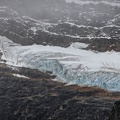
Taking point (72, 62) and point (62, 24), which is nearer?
point (72, 62)

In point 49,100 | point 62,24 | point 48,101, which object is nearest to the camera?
point 48,101

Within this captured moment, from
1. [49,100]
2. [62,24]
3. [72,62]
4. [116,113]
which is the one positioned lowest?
[49,100]

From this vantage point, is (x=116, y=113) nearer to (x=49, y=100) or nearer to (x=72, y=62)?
(x=49, y=100)

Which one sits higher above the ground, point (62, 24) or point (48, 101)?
point (62, 24)

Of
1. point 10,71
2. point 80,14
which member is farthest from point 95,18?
point 10,71

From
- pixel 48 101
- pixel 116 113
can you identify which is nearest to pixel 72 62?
pixel 48 101

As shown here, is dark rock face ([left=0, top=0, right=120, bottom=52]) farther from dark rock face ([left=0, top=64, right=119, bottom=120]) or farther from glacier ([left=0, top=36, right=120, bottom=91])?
dark rock face ([left=0, top=64, right=119, bottom=120])

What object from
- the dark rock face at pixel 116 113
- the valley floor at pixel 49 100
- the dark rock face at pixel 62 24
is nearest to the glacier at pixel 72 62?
the valley floor at pixel 49 100

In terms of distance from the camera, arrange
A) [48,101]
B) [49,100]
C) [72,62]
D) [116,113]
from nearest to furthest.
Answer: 1. [116,113]
2. [48,101]
3. [49,100]
4. [72,62]

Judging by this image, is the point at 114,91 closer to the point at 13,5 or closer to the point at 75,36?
the point at 75,36
